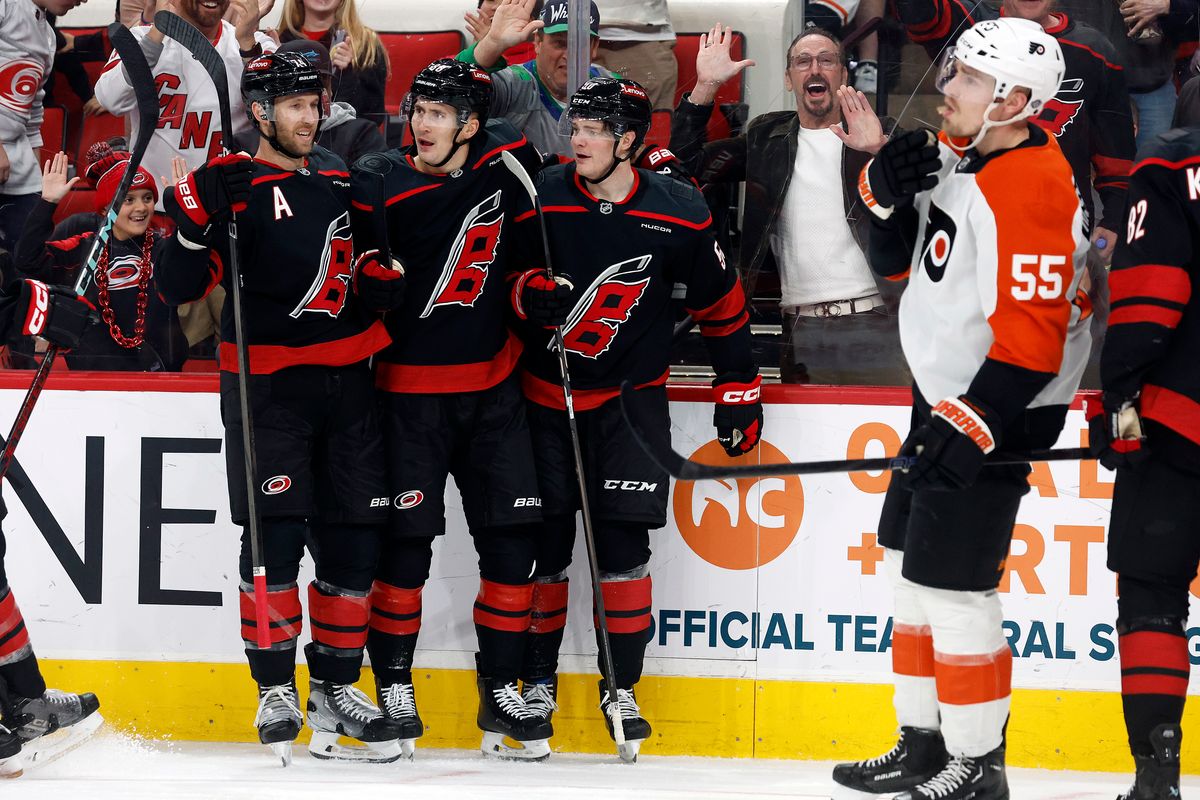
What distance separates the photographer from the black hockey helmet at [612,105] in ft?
10.3

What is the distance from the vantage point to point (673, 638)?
11.3 feet

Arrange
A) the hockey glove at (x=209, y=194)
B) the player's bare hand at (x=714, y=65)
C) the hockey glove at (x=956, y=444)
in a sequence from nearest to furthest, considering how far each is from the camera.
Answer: the hockey glove at (x=956, y=444) < the hockey glove at (x=209, y=194) < the player's bare hand at (x=714, y=65)

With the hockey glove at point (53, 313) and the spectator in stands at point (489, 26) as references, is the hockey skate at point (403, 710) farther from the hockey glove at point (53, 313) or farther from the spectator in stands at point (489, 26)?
the spectator in stands at point (489, 26)

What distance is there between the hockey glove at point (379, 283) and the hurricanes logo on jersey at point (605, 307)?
415 mm

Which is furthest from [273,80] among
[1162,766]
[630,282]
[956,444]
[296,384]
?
[1162,766]

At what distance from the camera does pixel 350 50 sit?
3465mm

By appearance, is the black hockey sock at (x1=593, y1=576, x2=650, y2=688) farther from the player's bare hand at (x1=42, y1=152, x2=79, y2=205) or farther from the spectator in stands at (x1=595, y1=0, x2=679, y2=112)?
the player's bare hand at (x1=42, y1=152, x2=79, y2=205)

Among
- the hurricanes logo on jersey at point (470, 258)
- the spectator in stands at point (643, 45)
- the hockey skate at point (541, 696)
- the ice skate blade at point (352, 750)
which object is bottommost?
the ice skate blade at point (352, 750)

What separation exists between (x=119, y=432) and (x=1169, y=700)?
8.03 feet

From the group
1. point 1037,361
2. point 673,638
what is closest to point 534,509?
point 673,638

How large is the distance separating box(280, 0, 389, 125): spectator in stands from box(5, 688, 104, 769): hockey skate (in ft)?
5.08

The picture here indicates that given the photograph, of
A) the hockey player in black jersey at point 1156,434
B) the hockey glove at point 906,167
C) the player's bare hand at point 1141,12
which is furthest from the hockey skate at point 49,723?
the player's bare hand at point 1141,12

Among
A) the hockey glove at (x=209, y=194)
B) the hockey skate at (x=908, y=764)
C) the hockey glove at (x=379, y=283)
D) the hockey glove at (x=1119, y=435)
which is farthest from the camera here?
the hockey glove at (x=379, y=283)

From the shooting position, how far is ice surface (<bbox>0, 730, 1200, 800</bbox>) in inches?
116
